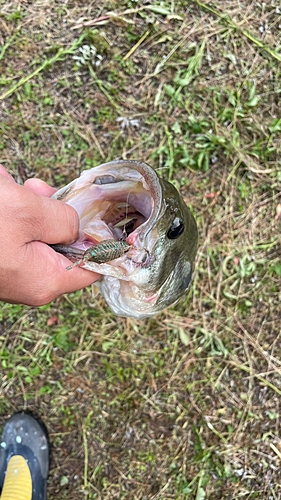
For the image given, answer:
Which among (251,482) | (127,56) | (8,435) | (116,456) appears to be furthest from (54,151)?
(251,482)

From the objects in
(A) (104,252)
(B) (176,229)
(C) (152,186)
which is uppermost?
(C) (152,186)

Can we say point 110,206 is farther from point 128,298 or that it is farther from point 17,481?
point 17,481

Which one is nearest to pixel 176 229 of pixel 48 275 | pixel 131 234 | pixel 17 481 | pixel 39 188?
pixel 131 234

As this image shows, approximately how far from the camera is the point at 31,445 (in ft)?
9.85

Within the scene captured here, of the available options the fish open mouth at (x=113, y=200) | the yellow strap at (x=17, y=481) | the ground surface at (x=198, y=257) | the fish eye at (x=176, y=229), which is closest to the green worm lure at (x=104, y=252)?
the fish open mouth at (x=113, y=200)

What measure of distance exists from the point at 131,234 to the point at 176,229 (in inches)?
8.9

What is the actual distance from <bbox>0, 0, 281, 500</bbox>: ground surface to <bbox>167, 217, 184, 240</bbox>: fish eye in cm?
157

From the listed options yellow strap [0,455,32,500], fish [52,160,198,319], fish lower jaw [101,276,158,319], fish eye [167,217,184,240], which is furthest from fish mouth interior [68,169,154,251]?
yellow strap [0,455,32,500]

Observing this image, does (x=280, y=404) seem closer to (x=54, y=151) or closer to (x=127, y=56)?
(x=54, y=151)

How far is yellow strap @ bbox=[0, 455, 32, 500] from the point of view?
2.99 m

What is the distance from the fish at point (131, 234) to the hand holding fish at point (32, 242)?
9 centimetres

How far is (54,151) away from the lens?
307cm

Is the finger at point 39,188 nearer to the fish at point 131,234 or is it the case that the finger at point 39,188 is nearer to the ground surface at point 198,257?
the fish at point 131,234

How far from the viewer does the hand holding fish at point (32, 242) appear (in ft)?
4.50
